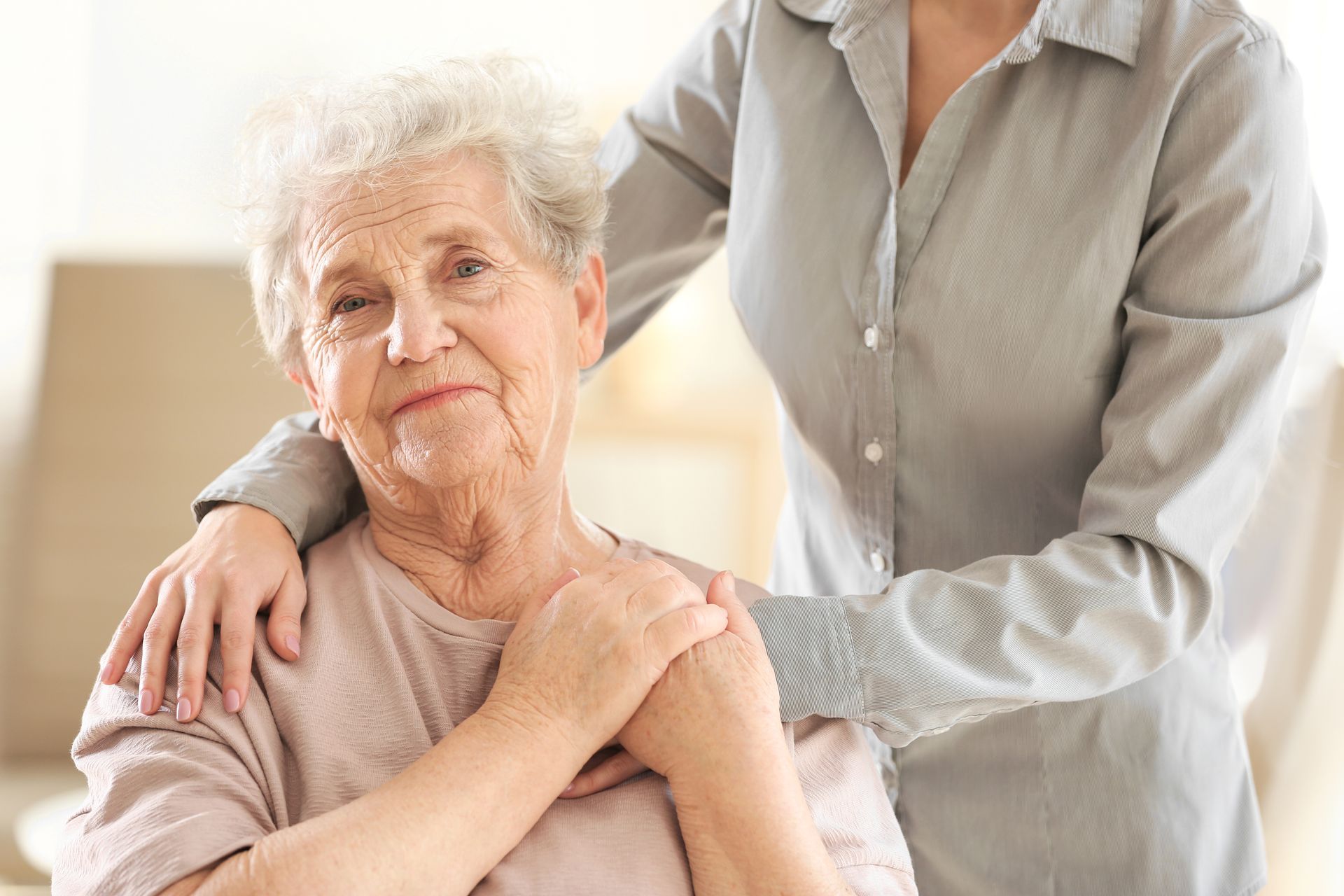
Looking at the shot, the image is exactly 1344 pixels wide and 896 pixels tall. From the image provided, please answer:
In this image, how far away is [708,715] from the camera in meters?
1.17

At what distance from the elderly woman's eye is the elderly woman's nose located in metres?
0.06

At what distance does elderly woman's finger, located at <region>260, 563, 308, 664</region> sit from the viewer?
4.09 ft

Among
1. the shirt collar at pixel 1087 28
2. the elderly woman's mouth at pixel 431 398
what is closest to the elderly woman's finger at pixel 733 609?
the elderly woman's mouth at pixel 431 398

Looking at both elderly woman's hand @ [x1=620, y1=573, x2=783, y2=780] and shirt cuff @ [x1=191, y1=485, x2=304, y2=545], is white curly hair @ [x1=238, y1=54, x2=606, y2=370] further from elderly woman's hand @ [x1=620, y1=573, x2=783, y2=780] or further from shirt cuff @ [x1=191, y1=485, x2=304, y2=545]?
elderly woman's hand @ [x1=620, y1=573, x2=783, y2=780]

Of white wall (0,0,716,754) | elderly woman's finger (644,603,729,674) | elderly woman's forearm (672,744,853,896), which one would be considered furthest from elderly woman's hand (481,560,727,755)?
white wall (0,0,716,754)

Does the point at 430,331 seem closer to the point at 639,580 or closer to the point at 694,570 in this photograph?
the point at 639,580

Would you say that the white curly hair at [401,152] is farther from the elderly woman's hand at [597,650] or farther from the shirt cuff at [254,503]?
the elderly woman's hand at [597,650]

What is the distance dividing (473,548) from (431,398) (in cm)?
21

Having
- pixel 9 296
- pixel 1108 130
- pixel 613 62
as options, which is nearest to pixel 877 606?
pixel 1108 130

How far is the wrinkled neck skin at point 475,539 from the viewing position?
1383 millimetres

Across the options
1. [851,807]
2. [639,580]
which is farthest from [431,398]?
[851,807]

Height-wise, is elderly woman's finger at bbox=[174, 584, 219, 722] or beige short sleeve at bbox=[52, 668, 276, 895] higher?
elderly woman's finger at bbox=[174, 584, 219, 722]

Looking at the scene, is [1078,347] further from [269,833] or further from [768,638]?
[269,833]

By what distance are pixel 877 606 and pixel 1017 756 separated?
46 cm
